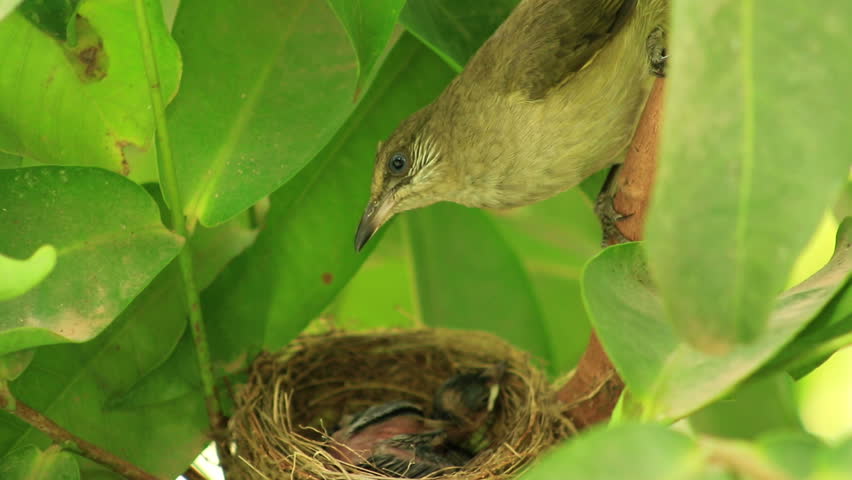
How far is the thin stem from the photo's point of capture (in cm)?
166

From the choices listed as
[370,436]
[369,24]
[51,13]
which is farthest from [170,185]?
[370,436]

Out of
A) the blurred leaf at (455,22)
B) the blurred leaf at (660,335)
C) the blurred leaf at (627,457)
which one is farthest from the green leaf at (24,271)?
the blurred leaf at (455,22)

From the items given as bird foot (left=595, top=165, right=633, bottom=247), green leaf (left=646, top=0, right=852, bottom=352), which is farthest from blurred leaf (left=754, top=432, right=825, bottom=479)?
bird foot (left=595, top=165, right=633, bottom=247)

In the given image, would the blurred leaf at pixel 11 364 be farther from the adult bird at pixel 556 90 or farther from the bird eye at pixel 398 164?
the bird eye at pixel 398 164

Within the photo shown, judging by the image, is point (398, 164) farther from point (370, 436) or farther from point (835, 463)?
point (835, 463)

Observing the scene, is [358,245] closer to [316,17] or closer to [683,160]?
[316,17]

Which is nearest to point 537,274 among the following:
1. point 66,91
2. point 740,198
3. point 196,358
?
point 196,358

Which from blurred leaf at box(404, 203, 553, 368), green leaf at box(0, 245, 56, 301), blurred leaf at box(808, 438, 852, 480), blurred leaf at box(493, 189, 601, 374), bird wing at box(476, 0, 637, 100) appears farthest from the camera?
blurred leaf at box(493, 189, 601, 374)

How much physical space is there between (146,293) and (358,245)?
19.1 inches

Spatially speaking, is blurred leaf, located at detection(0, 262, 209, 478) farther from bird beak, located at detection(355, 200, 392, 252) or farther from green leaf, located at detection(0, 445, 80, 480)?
bird beak, located at detection(355, 200, 392, 252)

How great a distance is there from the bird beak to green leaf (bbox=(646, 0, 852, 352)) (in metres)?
1.33

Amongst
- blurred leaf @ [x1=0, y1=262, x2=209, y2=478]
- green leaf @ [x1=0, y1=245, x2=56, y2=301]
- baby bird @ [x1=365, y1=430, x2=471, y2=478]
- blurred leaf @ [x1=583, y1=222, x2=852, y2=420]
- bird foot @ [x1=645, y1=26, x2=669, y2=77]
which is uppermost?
bird foot @ [x1=645, y1=26, x2=669, y2=77]

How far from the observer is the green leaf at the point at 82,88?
5.74ft

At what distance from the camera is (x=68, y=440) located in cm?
167
